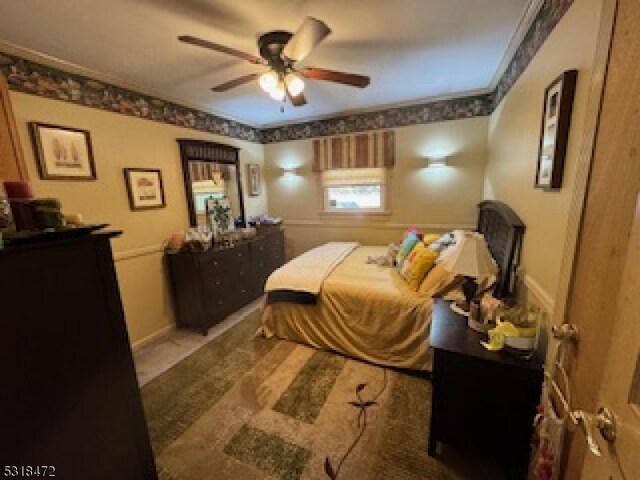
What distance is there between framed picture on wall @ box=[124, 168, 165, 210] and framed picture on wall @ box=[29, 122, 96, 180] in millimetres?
326

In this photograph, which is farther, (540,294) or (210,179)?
(210,179)

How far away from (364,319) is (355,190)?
2431mm

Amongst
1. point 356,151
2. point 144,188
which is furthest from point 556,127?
point 144,188

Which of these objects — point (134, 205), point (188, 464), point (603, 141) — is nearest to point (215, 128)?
point (134, 205)

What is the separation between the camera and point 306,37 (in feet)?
5.13

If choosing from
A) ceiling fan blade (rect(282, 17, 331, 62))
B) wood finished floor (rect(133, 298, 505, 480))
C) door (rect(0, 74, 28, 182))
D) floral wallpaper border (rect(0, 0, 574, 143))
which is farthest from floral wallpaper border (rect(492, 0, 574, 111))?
door (rect(0, 74, 28, 182))

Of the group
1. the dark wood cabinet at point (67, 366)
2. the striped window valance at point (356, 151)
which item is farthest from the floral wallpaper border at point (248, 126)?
the dark wood cabinet at point (67, 366)

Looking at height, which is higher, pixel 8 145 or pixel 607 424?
pixel 8 145

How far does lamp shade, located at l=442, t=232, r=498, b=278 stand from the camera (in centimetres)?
155

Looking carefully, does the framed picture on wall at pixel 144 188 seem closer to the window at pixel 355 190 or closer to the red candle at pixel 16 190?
the red candle at pixel 16 190

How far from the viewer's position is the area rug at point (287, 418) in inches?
60.4

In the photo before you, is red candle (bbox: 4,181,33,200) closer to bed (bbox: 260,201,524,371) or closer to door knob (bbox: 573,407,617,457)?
door knob (bbox: 573,407,617,457)

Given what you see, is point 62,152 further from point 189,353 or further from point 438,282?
point 438,282

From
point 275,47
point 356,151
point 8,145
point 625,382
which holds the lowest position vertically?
point 625,382
